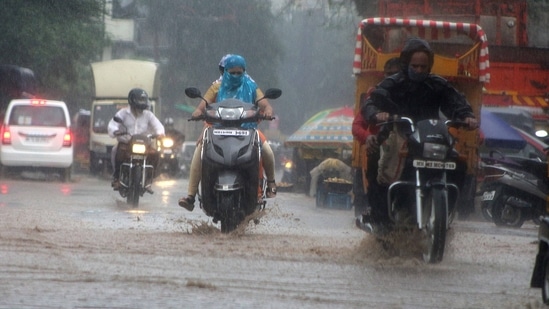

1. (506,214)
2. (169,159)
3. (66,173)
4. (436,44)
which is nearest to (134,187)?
(506,214)

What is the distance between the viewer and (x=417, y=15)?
968 inches

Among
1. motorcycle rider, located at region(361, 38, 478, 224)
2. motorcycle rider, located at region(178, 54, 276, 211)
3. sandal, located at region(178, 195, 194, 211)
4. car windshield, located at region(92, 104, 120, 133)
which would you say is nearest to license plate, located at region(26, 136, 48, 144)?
car windshield, located at region(92, 104, 120, 133)

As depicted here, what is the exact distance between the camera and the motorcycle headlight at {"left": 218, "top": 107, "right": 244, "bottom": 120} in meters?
10.5

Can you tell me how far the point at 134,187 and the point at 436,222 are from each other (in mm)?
8817

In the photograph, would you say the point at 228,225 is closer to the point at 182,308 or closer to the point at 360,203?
the point at 182,308

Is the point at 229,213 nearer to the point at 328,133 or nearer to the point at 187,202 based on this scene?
the point at 187,202

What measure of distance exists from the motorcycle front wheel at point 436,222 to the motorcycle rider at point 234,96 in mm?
3013

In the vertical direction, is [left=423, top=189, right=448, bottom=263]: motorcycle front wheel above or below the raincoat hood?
below

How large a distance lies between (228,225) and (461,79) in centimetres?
733

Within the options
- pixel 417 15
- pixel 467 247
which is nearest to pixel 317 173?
pixel 417 15

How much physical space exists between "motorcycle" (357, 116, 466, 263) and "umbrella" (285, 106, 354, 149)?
17570mm

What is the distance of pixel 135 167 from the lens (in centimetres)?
1641

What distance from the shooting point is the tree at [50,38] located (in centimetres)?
3478

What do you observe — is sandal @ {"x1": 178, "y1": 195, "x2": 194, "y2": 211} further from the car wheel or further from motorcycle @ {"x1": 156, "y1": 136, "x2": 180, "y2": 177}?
motorcycle @ {"x1": 156, "y1": 136, "x2": 180, "y2": 177}
